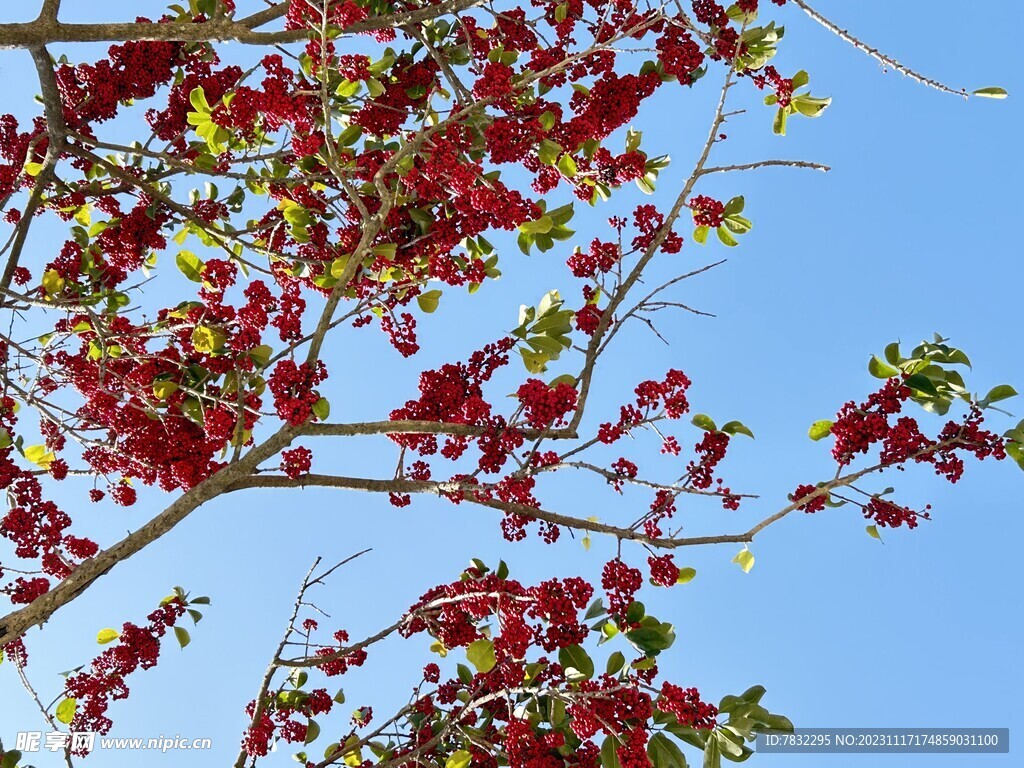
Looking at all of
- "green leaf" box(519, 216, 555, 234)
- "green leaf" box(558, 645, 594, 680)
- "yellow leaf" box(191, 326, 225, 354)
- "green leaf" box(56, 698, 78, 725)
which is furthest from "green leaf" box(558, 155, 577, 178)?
"green leaf" box(56, 698, 78, 725)

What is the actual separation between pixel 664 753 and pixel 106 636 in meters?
3.48

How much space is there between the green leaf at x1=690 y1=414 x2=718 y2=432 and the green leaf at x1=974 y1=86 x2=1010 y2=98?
2044 mm

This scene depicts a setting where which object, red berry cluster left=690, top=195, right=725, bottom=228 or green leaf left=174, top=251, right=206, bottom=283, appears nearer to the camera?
red berry cluster left=690, top=195, right=725, bottom=228

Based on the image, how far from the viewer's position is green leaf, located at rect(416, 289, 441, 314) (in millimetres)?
4840

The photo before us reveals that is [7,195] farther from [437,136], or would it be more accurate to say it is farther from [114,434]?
[437,136]

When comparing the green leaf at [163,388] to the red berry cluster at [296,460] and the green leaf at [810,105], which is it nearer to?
the red berry cluster at [296,460]

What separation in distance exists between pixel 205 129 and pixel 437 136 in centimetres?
189

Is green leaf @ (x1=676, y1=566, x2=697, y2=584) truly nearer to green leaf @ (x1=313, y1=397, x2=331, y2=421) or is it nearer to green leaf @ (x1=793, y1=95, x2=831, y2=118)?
green leaf @ (x1=313, y1=397, x2=331, y2=421)

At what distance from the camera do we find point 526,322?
4.41m

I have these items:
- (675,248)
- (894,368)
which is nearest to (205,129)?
(675,248)

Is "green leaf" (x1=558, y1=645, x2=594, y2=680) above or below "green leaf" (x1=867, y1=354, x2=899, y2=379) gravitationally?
below

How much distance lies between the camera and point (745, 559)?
14.6ft

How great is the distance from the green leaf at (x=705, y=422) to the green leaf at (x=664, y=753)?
4.98 ft

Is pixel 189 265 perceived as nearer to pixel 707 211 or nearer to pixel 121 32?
pixel 121 32
